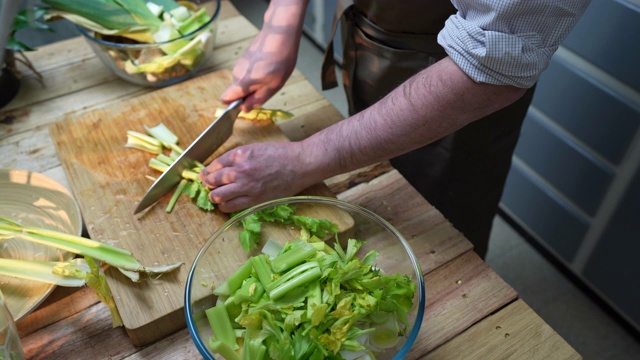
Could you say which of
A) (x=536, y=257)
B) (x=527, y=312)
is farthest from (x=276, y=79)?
(x=536, y=257)

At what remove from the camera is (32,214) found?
100 centimetres

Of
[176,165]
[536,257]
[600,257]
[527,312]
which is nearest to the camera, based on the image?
[527,312]

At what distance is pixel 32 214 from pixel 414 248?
0.70 m

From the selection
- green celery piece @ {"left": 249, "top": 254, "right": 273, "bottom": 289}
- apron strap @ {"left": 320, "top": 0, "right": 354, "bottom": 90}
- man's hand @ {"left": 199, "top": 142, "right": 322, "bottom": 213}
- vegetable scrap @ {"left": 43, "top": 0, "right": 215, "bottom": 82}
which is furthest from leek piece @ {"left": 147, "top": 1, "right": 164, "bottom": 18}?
green celery piece @ {"left": 249, "top": 254, "right": 273, "bottom": 289}

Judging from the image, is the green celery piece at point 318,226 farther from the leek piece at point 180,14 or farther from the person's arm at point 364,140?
the leek piece at point 180,14

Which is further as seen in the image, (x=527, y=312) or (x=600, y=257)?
(x=600, y=257)

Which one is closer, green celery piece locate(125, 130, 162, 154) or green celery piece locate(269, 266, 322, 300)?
green celery piece locate(269, 266, 322, 300)

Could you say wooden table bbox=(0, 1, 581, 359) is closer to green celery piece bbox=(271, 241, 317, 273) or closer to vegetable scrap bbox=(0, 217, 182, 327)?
vegetable scrap bbox=(0, 217, 182, 327)

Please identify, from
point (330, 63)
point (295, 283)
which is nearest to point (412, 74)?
point (330, 63)

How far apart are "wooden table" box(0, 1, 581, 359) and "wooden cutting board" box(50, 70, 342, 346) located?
56mm

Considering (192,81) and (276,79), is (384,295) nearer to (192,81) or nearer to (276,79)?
(276,79)

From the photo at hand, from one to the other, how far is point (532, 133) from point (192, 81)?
1117mm

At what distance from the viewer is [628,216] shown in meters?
1.56

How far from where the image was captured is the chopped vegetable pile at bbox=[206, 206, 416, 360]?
0.71 meters
